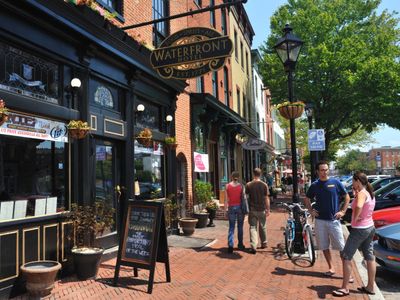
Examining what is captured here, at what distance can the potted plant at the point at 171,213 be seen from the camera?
10.4 m

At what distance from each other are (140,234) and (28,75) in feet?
10.3

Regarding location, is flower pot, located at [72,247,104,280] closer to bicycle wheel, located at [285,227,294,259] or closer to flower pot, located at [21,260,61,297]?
flower pot, located at [21,260,61,297]

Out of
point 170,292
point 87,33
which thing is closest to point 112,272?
point 170,292

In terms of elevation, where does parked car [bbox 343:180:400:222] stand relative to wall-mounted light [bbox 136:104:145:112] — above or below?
below

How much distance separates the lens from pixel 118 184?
9062 millimetres

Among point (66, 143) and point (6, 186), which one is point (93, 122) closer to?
point (66, 143)

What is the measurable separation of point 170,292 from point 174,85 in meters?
6.85

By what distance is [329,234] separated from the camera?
6902 mm

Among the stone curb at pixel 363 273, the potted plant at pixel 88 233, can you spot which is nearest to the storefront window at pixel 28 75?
the potted plant at pixel 88 233

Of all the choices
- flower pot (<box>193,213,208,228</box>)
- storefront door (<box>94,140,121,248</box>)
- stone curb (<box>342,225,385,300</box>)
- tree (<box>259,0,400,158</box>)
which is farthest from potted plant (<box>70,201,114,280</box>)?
tree (<box>259,0,400,158</box>)

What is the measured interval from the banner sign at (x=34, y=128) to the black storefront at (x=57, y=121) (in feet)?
0.05

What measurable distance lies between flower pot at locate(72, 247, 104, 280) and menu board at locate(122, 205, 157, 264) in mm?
558

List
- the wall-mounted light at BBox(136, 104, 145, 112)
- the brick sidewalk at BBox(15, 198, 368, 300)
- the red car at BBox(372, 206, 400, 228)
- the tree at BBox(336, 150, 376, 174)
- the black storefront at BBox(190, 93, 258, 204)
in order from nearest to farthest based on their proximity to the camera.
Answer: the brick sidewalk at BBox(15, 198, 368, 300)
the red car at BBox(372, 206, 400, 228)
the wall-mounted light at BBox(136, 104, 145, 112)
the black storefront at BBox(190, 93, 258, 204)
the tree at BBox(336, 150, 376, 174)

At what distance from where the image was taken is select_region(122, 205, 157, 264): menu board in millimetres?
6227
